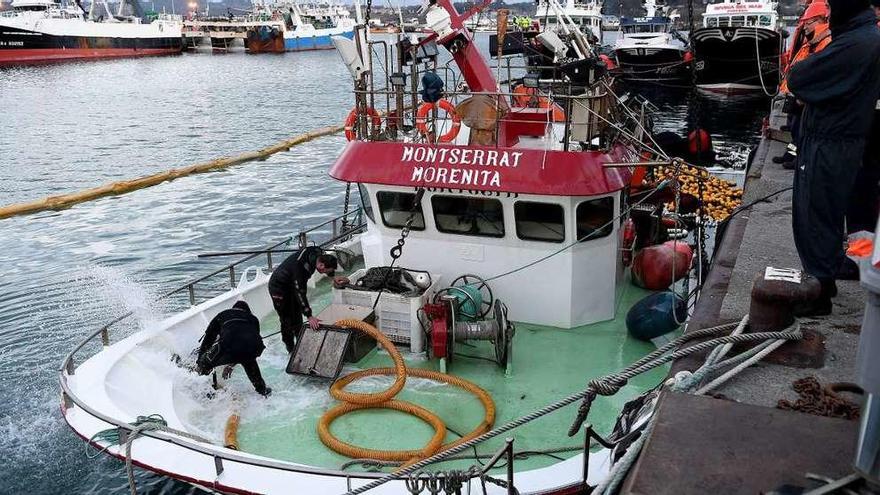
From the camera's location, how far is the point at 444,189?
7793 millimetres

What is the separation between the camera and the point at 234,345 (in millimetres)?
6617

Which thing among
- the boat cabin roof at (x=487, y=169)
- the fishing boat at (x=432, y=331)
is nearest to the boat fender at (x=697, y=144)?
the fishing boat at (x=432, y=331)

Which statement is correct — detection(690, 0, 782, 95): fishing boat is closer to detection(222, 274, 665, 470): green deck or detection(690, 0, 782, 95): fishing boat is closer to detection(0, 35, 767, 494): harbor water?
detection(0, 35, 767, 494): harbor water

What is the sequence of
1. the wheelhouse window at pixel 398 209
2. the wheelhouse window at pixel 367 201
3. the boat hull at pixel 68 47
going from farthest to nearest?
1. the boat hull at pixel 68 47
2. the wheelhouse window at pixel 367 201
3. the wheelhouse window at pixel 398 209

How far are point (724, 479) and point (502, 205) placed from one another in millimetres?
5250

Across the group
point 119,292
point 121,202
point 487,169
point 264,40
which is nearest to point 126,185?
point 121,202

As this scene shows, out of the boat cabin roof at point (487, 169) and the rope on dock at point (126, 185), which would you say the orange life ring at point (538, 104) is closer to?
the boat cabin roof at point (487, 169)

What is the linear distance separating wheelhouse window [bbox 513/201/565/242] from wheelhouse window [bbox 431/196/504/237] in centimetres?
22

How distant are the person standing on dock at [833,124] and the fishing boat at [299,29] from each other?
8304 centimetres

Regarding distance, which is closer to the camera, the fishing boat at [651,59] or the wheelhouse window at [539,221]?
the wheelhouse window at [539,221]

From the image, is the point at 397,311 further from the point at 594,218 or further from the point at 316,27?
the point at 316,27

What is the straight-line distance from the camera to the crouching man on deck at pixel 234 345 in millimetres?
6629

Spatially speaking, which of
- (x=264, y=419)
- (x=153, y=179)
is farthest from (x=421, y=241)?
(x=153, y=179)

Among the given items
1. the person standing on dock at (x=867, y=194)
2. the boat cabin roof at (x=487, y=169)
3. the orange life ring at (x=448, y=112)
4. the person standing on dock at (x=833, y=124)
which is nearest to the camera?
the person standing on dock at (x=833, y=124)
